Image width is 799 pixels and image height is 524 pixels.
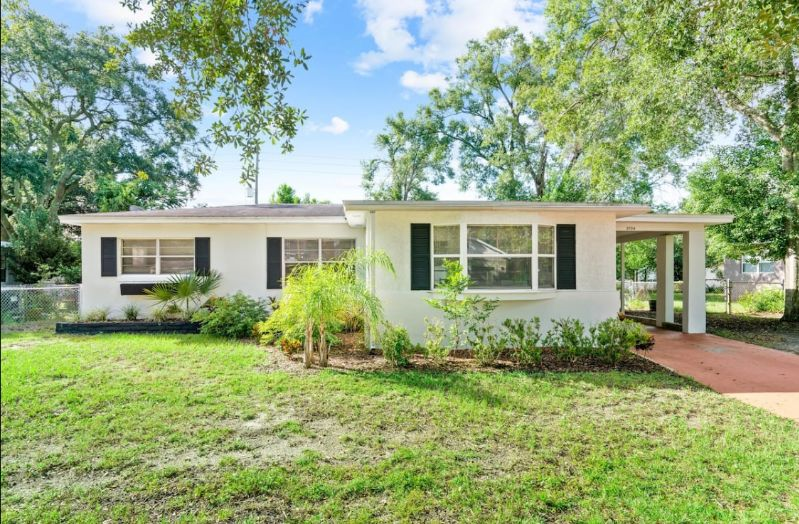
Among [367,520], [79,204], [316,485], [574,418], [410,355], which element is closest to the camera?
[367,520]

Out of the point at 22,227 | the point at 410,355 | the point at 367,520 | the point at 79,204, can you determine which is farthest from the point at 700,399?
the point at 79,204

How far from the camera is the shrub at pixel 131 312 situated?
9945mm

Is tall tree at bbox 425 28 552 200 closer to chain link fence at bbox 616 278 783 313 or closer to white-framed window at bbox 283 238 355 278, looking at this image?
chain link fence at bbox 616 278 783 313

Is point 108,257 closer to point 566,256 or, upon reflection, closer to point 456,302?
point 456,302

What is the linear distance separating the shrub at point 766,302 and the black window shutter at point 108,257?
20017 mm

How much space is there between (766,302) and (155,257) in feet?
63.7

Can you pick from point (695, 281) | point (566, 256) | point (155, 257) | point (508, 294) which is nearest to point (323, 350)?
point (508, 294)

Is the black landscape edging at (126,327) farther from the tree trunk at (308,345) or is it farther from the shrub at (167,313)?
the tree trunk at (308,345)

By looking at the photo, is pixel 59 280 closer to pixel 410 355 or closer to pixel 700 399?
pixel 410 355

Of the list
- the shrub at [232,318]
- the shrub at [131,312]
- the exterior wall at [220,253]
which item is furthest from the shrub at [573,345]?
the shrub at [131,312]

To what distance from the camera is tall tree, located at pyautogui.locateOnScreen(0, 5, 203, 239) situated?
2.03 m

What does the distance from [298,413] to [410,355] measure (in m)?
2.81

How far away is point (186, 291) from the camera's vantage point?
31.6 feet

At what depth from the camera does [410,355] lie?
22.8 ft
